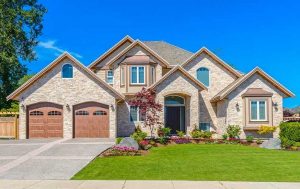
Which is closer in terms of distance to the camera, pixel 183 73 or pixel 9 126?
pixel 9 126

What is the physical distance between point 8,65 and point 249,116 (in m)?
24.4

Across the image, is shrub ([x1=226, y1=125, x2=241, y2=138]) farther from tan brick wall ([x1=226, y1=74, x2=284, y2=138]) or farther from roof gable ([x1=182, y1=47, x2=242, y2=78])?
roof gable ([x1=182, y1=47, x2=242, y2=78])

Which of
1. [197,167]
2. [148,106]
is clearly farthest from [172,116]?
[197,167]

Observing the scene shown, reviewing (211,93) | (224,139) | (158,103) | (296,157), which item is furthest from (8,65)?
(296,157)

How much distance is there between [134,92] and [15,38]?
16531 mm

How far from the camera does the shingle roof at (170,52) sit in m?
35.9

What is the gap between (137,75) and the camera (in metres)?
31.8

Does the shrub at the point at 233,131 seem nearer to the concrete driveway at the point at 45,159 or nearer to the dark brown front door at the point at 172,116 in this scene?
the dark brown front door at the point at 172,116

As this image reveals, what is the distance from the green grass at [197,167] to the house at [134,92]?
10167mm

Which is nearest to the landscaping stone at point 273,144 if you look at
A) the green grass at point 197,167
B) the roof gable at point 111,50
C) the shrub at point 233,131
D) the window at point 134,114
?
the shrub at point 233,131

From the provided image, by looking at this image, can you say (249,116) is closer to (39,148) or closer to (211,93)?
(211,93)

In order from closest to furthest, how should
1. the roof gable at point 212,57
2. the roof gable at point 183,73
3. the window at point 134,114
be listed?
the roof gable at point 183,73
the window at point 134,114
the roof gable at point 212,57

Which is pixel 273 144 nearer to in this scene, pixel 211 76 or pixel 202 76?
pixel 211 76

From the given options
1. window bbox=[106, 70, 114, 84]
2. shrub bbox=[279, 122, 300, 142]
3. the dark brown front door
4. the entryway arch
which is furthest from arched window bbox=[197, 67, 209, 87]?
shrub bbox=[279, 122, 300, 142]
